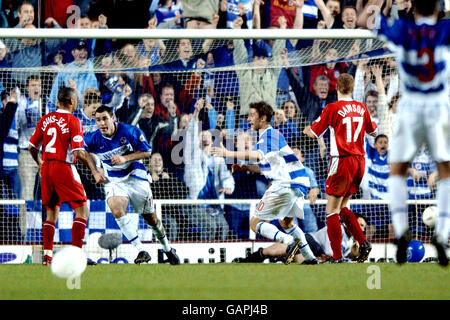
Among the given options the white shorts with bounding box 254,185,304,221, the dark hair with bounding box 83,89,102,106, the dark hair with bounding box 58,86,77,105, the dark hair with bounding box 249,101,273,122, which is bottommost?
the white shorts with bounding box 254,185,304,221

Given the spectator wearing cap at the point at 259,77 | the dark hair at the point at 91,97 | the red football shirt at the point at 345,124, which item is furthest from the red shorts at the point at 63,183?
the spectator wearing cap at the point at 259,77

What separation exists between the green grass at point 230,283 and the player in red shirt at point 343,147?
42cm

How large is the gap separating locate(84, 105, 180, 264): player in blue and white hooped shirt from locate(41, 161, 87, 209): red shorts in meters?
0.78

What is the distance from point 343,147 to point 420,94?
9.73 feet

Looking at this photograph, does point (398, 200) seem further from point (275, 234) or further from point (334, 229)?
point (275, 234)

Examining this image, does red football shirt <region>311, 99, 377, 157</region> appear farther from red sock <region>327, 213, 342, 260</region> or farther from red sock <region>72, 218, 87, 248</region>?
red sock <region>72, 218, 87, 248</region>

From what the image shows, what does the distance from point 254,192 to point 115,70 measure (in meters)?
2.76

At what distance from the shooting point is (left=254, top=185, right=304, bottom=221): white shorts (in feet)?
32.7

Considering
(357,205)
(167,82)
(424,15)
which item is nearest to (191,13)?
(167,82)

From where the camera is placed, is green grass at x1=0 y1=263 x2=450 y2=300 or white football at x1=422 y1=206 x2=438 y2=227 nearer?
green grass at x1=0 y1=263 x2=450 y2=300

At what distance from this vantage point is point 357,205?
1205 cm

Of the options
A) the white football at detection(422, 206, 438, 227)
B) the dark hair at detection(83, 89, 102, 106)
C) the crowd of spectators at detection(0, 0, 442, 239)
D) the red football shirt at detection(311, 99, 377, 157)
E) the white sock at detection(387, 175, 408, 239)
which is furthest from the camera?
the dark hair at detection(83, 89, 102, 106)

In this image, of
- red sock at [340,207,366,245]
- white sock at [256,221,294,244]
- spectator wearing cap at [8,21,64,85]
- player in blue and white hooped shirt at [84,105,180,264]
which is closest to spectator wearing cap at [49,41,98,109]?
spectator wearing cap at [8,21,64,85]

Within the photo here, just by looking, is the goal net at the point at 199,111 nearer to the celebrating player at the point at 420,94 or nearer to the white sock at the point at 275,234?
the white sock at the point at 275,234
